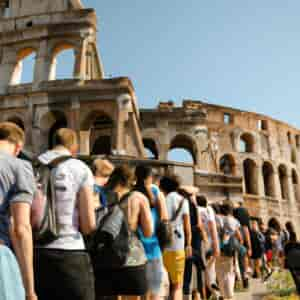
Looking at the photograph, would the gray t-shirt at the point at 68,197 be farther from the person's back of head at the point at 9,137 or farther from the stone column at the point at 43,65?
the stone column at the point at 43,65

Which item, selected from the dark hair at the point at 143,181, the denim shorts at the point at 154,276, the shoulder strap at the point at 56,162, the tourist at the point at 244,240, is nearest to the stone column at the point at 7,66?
the tourist at the point at 244,240

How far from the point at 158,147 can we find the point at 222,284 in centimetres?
2166

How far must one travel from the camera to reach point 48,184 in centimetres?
289

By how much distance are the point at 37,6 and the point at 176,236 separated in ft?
64.1

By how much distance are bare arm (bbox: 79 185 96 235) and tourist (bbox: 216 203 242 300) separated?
375 cm

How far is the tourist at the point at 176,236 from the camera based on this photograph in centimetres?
454

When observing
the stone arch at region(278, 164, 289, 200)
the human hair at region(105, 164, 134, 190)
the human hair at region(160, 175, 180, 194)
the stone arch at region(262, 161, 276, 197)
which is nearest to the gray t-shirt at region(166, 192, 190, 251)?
the human hair at region(160, 175, 180, 194)

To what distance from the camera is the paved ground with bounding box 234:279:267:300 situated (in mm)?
6621

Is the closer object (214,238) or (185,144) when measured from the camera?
(214,238)

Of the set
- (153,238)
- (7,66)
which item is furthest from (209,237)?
(7,66)

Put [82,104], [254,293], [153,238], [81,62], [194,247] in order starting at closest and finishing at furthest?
[153,238], [194,247], [254,293], [82,104], [81,62]

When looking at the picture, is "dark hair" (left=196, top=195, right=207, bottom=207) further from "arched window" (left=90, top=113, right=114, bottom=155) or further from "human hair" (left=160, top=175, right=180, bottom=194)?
"arched window" (left=90, top=113, right=114, bottom=155)

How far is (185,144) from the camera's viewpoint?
93.9 feet

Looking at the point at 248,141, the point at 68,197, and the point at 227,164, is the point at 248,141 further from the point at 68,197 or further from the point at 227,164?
the point at 68,197
